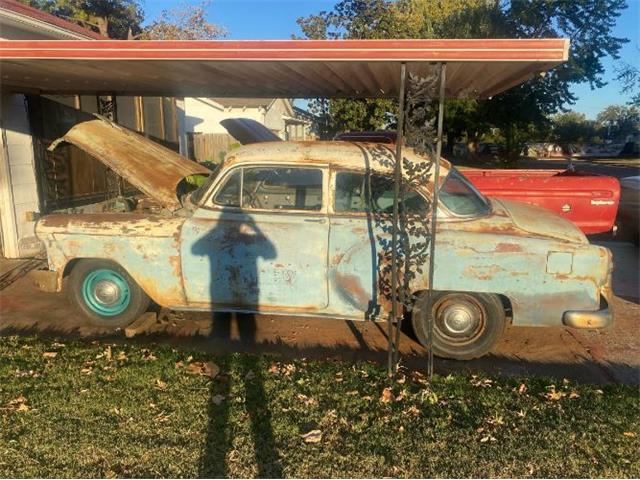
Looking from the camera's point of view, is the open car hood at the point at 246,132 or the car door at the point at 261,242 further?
the open car hood at the point at 246,132

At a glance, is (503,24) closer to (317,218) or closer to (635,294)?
(635,294)

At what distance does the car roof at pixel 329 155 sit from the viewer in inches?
191

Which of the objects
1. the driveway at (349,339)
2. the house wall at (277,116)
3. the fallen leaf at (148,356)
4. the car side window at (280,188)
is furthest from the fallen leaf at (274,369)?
the house wall at (277,116)

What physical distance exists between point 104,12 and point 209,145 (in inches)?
682

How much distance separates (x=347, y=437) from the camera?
332 cm

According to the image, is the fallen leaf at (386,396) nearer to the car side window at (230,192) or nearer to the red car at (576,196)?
the car side window at (230,192)

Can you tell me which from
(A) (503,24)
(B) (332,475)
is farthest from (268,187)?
(A) (503,24)

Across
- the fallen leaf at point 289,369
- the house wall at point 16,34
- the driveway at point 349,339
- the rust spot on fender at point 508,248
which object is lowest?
the driveway at point 349,339

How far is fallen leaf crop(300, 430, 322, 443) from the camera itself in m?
3.28

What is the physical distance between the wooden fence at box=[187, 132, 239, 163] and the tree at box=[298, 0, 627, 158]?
23.9 ft

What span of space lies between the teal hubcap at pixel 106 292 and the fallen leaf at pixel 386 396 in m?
2.80

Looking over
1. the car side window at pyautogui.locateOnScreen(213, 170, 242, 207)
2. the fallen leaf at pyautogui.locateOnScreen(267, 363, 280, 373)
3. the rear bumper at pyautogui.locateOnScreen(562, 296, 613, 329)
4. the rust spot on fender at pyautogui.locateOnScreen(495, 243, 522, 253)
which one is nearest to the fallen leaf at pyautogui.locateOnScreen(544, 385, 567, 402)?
the rear bumper at pyautogui.locateOnScreen(562, 296, 613, 329)

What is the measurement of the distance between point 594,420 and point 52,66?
5429 mm

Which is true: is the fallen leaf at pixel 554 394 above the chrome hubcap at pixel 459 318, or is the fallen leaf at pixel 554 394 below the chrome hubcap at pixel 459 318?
below
